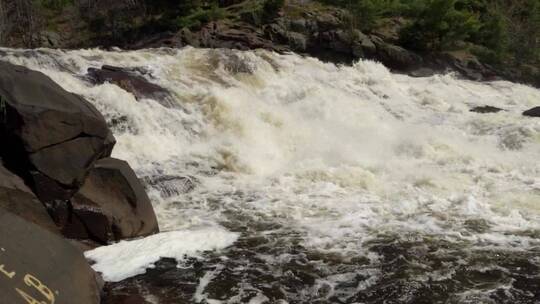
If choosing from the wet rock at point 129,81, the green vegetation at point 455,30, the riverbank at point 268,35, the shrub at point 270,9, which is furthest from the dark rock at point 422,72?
the wet rock at point 129,81

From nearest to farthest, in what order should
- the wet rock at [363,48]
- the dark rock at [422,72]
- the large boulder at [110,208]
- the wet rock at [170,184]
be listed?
the large boulder at [110,208]
the wet rock at [170,184]
the dark rock at [422,72]
the wet rock at [363,48]

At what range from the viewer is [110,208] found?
741cm

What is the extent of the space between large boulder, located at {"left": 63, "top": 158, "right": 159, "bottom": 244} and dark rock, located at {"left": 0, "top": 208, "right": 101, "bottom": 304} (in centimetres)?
171

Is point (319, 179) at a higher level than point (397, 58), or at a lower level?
higher

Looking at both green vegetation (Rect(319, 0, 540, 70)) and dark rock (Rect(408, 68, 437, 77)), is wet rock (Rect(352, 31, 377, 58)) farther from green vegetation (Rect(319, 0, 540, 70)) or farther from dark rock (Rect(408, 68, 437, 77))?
dark rock (Rect(408, 68, 437, 77))

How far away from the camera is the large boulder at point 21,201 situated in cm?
638

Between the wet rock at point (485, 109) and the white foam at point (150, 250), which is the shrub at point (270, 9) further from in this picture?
the white foam at point (150, 250)

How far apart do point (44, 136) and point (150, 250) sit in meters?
2.15

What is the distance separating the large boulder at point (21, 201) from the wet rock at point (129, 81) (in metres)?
6.29

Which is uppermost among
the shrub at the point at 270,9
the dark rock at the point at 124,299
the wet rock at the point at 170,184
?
the shrub at the point at 270,9

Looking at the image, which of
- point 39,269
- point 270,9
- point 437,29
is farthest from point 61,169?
point 437,29

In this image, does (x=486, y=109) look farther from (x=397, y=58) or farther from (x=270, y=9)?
(x=270, y=9)

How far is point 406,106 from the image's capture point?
1769 cm

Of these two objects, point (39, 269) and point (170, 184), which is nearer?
point (39, 269)
